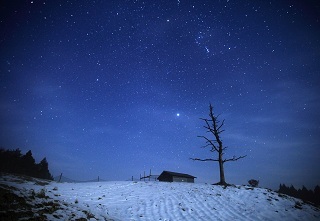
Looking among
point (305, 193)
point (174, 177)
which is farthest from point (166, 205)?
point (305, 193)

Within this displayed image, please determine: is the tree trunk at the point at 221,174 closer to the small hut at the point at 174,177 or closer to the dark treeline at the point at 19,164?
the small hut at the point at 174,177

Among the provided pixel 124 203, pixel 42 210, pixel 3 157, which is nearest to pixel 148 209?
pixel 124 203

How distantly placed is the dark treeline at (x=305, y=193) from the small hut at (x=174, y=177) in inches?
2664

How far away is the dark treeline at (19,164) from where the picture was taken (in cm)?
5759

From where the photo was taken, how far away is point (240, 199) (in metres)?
16.9

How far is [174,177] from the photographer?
4262 cm

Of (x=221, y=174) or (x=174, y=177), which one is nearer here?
(x=221, y=174)

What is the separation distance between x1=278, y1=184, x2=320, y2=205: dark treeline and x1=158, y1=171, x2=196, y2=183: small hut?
222 feet

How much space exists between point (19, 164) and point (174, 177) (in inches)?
2064

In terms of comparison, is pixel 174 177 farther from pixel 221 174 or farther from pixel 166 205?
pixel 166 205

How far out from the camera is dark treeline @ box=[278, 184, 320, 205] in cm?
8058

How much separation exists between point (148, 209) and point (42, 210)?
295 inches

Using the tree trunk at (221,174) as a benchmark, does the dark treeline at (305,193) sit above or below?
below

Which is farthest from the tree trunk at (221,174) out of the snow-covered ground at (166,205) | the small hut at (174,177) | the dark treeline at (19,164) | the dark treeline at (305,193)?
the dark treeline at (305,193)
